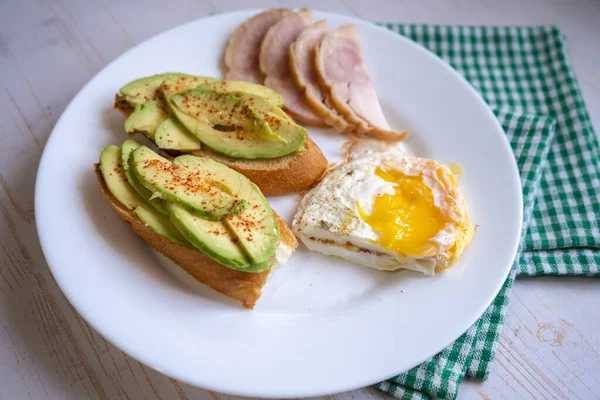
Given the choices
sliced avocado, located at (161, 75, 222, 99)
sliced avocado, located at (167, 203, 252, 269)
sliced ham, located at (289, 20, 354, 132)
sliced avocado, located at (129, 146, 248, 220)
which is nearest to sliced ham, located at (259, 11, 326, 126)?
sliced ham, located at (289, 20, 354, 132)

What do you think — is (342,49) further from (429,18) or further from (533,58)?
(533,58)

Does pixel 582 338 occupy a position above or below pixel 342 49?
below

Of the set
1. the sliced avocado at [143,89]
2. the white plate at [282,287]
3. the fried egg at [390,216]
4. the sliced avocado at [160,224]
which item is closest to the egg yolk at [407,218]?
the fried egg at [390,216]

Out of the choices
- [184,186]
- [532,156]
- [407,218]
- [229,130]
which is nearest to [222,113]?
[229,130]

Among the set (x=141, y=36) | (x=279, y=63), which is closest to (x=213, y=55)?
(x=279, y=63)

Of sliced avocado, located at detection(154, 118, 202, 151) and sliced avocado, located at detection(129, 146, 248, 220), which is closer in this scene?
sliced avocado, located at detection(129, 146, 248, 220)

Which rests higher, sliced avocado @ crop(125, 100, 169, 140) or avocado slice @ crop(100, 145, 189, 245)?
sliced avocado @ crop(125, 100, 169, 140)

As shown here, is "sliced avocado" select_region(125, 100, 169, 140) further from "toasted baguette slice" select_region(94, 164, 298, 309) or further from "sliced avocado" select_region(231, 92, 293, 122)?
"sliced avocado" select_region(231, 92, 293, 122)
